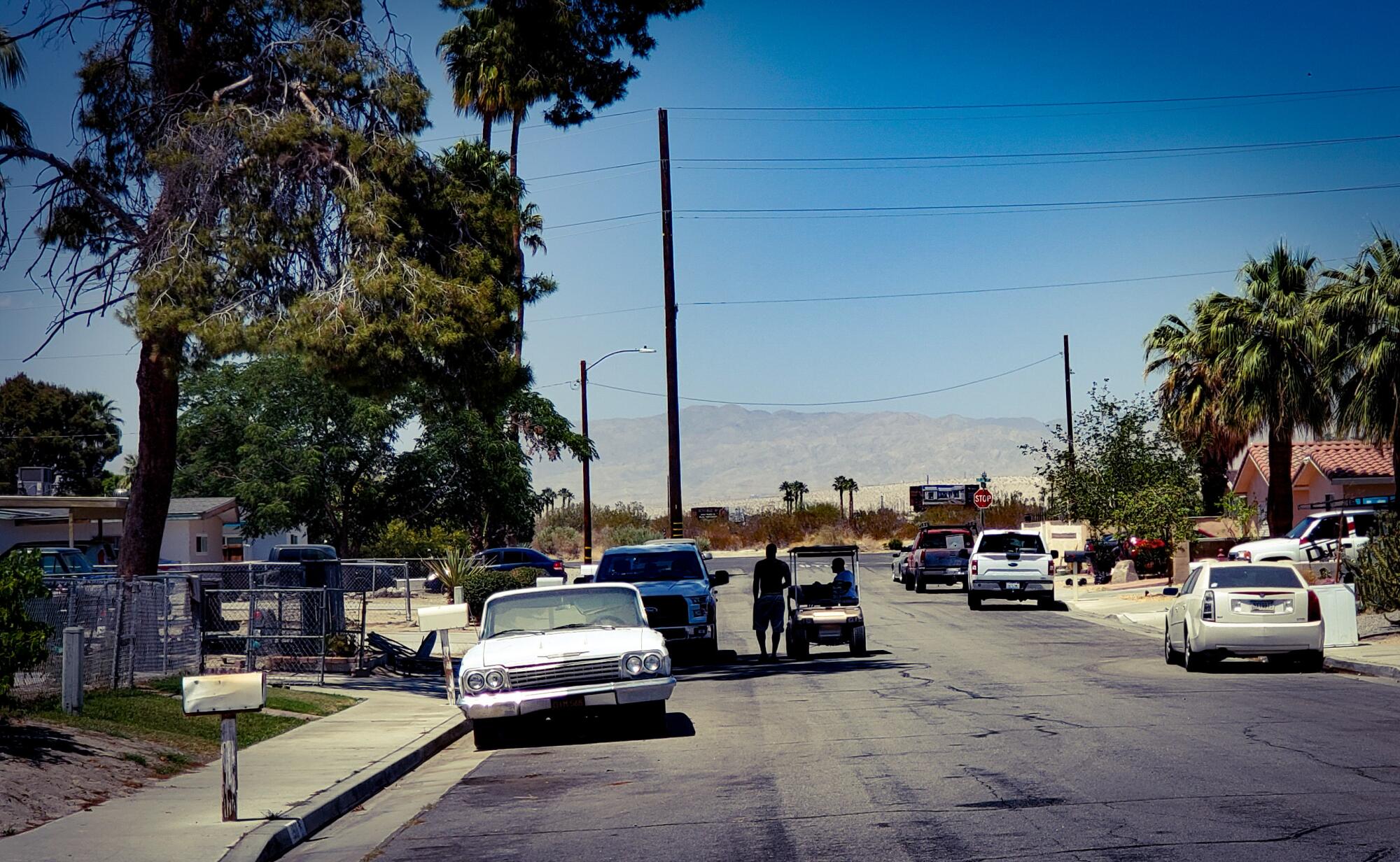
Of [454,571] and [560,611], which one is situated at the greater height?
[454,571]

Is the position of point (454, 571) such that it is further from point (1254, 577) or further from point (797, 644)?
point (1254, 577)

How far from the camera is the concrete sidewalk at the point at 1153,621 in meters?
19.1

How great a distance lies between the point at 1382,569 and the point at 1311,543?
12.4 meters

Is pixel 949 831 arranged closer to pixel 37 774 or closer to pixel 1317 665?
pixel 37 774

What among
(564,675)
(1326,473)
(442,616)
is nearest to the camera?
(564,675)

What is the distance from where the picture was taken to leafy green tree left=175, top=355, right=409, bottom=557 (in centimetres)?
4722

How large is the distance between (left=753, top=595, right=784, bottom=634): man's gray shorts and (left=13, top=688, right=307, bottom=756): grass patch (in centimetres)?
863

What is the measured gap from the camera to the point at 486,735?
1457 centimetres

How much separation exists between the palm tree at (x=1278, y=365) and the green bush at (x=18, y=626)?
31715 millimetres

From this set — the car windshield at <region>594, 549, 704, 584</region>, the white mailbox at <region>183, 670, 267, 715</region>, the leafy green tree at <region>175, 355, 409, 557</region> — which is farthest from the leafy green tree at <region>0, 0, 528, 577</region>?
the leafy green tree at <region>175, 355, 409, 557</region>

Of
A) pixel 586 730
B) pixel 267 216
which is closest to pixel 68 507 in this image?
pixel 267 216

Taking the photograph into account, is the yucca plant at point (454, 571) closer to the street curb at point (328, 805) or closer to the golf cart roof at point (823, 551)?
the golf cart roof at point (823, 551)

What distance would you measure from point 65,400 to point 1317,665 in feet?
284

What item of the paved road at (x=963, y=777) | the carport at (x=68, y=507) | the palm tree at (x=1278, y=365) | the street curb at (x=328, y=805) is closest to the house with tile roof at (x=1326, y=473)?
the palm tree at (x=1278, y=365)
